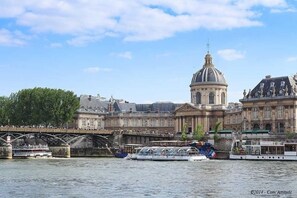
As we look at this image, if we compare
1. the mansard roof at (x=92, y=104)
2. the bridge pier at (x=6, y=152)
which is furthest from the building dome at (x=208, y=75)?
the bridge pier at (x=6, y=152)

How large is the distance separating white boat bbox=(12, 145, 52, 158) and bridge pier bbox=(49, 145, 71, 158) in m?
3.89

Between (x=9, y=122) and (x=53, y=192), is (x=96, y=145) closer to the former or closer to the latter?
(x=9, y=122)

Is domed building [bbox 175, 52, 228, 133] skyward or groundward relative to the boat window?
skyward

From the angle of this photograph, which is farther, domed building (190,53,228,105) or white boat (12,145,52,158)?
domed building (190,53,228,105)

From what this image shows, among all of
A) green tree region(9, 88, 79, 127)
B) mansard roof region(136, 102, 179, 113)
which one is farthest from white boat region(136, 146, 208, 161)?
mansard roof region(136, 102, 179, 113)

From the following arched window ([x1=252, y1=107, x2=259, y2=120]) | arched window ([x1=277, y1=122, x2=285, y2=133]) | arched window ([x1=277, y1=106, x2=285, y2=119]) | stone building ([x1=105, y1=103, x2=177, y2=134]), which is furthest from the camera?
stone building ([x1=105, y1=103, x2=177, y2=134])

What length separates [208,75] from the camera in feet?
489

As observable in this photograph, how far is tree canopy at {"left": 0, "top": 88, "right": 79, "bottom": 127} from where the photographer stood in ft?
422

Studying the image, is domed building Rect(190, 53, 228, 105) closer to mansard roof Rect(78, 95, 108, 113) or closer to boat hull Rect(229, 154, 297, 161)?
mansard roof Rect(78, 95, 108, 113)

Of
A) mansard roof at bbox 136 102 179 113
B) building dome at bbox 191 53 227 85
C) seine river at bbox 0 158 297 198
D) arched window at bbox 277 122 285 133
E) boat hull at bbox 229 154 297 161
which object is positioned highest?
building dome at bbox 191 53 227 85

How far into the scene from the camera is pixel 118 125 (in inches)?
6353

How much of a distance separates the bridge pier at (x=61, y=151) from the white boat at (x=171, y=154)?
16.2 metres

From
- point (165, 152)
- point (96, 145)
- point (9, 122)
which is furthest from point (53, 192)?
point (9, 122)

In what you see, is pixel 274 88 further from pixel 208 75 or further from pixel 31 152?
pixel 31 152
